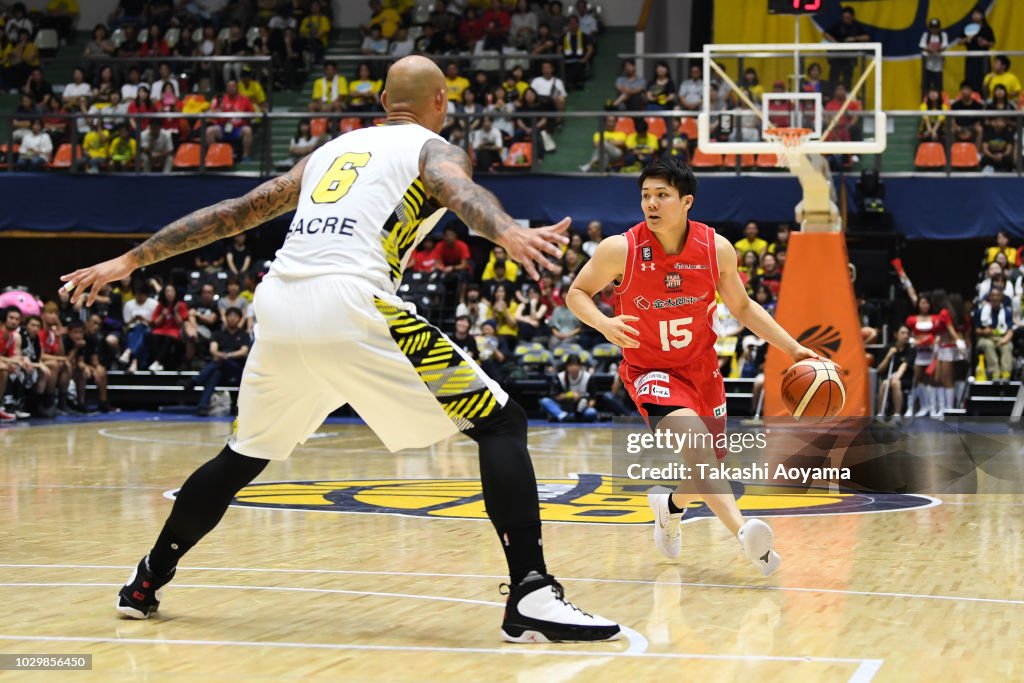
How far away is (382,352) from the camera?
186 inches

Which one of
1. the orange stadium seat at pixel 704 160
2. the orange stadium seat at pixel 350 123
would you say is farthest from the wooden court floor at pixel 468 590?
the orange stadium seat at pixel 350 123

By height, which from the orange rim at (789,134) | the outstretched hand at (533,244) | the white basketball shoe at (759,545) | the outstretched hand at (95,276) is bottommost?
the white basketball shoe at (759,545)

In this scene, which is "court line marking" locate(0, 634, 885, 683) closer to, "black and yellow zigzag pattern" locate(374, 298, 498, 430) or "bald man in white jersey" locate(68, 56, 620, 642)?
"bald man in white jersey" locate(68, 56, 620, 642)

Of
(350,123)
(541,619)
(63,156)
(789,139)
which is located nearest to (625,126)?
(350,123)

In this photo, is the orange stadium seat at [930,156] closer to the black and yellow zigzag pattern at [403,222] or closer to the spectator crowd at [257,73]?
the spectator crowd at [257,73]

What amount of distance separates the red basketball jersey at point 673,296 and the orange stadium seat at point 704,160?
1287 cm

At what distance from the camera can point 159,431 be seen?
52.7 ft

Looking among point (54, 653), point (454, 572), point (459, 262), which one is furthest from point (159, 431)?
point (54, 653)

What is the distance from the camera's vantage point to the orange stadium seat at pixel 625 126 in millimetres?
19875

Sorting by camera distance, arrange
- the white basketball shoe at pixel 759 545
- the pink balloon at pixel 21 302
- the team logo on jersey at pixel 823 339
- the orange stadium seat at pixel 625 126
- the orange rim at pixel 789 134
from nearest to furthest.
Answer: the white basketball shoe at pixel 759 545, the team logo on jersey at pixel 823 339, the orange rim at pixel 789 134, the pink balloon at pixel 21 302, the orange stadium seat at pixel 625 126

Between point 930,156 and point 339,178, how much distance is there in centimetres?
1575

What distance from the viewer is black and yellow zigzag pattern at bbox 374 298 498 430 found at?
15.5 ft

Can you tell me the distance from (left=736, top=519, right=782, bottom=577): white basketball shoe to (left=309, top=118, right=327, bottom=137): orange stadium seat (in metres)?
16.1

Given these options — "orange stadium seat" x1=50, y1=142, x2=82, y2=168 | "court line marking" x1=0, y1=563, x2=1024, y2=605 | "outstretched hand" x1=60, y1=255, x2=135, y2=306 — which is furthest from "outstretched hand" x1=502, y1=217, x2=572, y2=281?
"orange stadium seat" x1=50, y1=142, x2=82, y2=168
